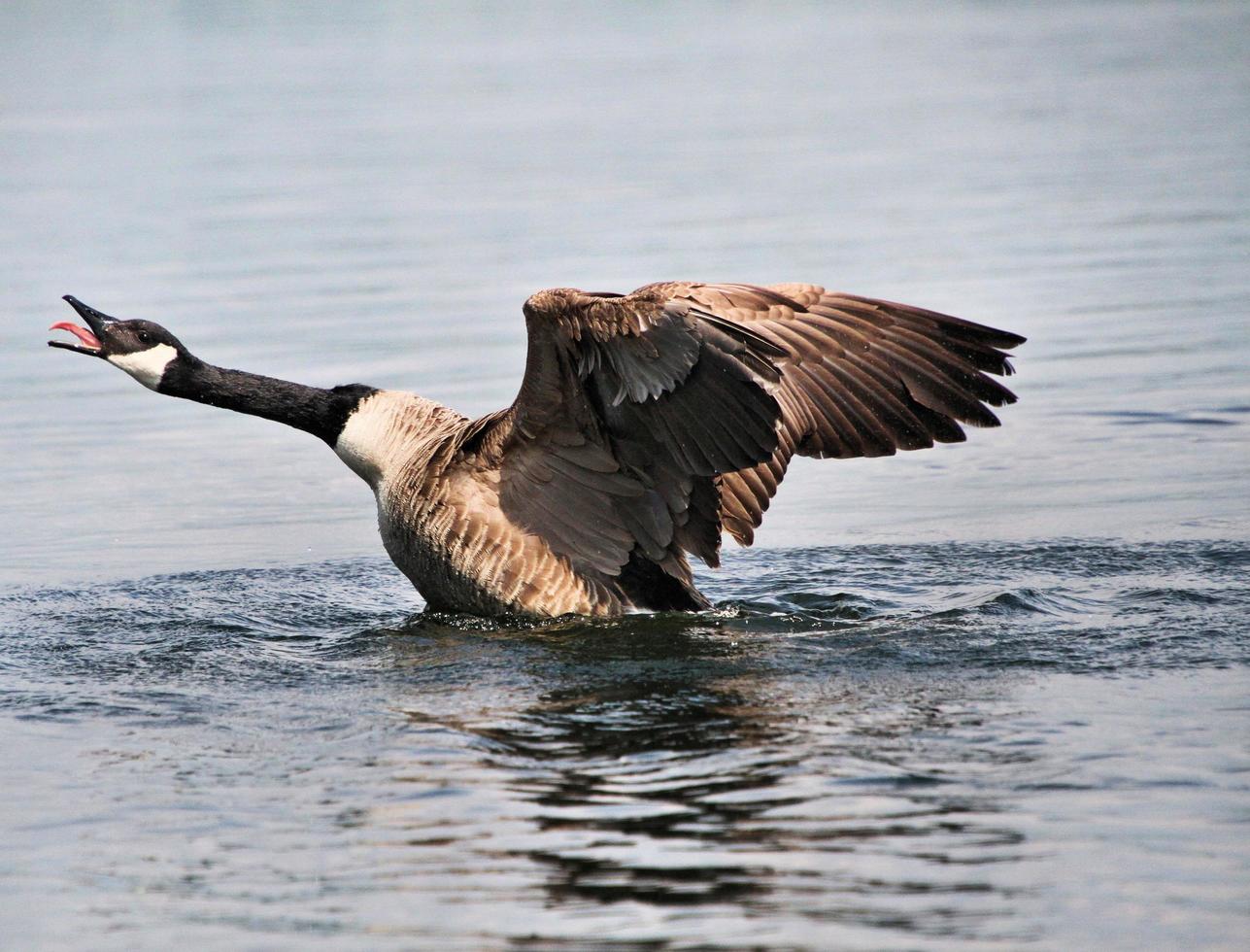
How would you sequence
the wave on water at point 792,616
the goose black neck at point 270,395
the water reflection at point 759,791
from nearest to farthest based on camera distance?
the water reflection at point 759,791 < the wave on water at point 792,616 < the goose black neck at point 270,395

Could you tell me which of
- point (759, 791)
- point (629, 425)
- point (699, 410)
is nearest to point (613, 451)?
point (629, 425)

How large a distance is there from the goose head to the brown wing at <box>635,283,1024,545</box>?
10.8 feet

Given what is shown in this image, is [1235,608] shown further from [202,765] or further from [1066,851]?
[202,765]

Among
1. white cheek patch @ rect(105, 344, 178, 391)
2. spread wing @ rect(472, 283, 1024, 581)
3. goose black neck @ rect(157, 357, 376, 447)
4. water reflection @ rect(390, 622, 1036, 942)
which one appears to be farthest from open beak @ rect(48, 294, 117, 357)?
water reflection @ rect(390, 622, 1036, 942)

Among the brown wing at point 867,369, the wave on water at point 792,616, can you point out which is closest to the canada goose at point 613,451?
the brown wing at point 867,369

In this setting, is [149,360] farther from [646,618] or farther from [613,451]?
[646,618]

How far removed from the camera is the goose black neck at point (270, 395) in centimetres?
948

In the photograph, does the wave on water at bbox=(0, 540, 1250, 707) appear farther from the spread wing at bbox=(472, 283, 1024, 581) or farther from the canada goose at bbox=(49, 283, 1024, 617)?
the spread wing at bbox=(472, 283, 1024, 581)

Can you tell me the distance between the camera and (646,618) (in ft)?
29.3

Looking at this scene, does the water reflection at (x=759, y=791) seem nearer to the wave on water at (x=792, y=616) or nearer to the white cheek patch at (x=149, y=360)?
the wave on water at (x=792, y=616)

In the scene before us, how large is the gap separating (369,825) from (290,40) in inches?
1728

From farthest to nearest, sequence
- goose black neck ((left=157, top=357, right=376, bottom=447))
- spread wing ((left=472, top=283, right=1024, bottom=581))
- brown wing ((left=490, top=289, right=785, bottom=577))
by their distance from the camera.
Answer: goose black neck ((left=157, top=357, right=376, bottom=447)) < spread wing ((left=472, top=283, right=1024, bottom=581)) < brown wing ((left=490, top=289, right=785, bottom=577))

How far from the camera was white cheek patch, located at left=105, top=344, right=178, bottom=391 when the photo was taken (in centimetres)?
962

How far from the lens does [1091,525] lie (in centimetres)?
1028
